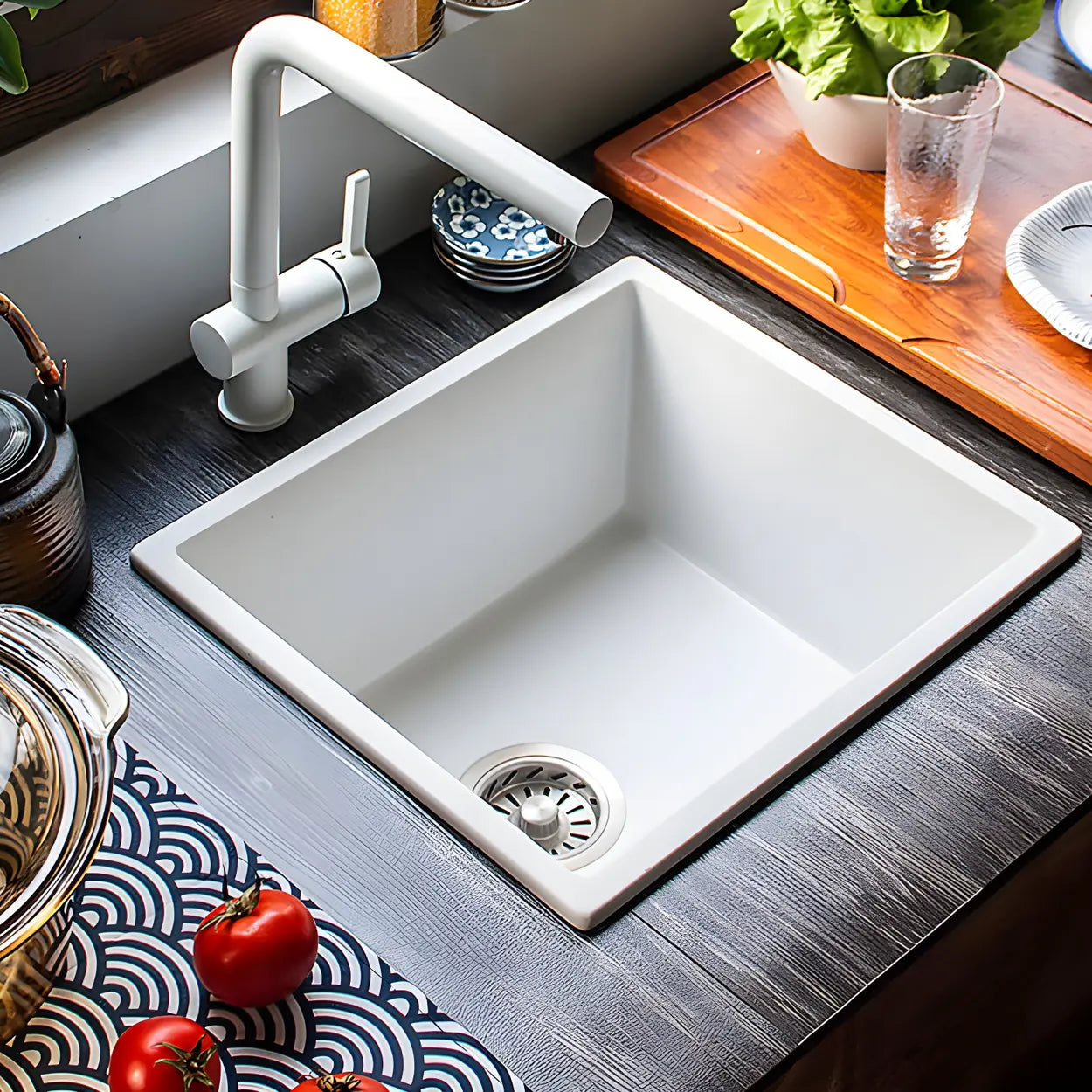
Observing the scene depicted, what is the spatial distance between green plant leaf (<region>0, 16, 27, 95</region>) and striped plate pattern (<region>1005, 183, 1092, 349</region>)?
0.77m

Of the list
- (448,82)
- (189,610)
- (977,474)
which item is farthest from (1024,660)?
(448,82)

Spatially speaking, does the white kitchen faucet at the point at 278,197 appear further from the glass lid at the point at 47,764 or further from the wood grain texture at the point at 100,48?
the glass lid at the point at 47,764

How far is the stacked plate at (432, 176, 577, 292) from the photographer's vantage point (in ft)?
4.03

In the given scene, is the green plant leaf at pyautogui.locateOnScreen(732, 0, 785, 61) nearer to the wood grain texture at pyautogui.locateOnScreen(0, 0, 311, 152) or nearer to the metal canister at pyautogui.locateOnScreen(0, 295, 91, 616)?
the wood grain texture at pyautogui.locateOnScreen(0, 0, 311, 152)

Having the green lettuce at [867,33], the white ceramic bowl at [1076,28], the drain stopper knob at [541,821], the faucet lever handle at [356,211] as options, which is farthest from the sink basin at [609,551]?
the white ceramic bowl at [1076,28]

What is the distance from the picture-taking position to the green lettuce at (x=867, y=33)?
4.00 feet

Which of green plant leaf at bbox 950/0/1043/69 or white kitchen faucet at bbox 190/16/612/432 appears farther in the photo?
green plant leaf at bbox 950/0/1043/69

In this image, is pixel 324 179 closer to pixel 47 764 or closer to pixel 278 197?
pixel 278 197

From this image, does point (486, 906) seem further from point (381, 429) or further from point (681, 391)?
point (681, 391)

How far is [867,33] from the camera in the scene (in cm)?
123

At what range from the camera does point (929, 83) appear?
1.21 m

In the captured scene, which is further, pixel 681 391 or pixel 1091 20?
pixel 1091 20

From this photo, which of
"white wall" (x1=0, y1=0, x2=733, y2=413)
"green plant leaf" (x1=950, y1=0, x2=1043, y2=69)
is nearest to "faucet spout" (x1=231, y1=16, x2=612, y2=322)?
"white wall" (x1=0, y1=0, x2=733, y2=413)

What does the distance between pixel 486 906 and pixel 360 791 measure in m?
0.11
